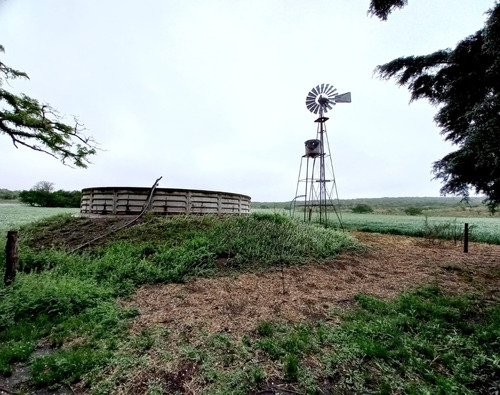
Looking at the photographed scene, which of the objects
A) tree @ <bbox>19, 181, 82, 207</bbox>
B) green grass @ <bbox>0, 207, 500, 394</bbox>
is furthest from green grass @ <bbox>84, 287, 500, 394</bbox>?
tree @ <bbox>19, 181, 82, 207</bbox>

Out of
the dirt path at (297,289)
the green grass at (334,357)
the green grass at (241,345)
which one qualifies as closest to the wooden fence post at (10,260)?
the green grass at (241,345)

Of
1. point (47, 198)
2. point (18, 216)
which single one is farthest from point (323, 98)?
point (47, 198)

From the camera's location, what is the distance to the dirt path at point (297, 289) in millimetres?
3135

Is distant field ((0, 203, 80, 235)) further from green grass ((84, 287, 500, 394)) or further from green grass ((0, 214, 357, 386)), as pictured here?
green grass ((84, 287, 500, 394))

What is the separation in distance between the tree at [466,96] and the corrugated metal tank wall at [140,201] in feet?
21.6

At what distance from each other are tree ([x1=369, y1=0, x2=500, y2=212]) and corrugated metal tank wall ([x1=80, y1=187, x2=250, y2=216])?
21.6 ft

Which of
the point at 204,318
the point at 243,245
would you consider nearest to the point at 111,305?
the point at 204,318

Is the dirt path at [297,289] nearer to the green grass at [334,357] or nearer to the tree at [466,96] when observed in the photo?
the green grass at [334,357]

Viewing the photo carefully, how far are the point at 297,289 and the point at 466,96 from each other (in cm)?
529

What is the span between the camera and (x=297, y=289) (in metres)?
4.16

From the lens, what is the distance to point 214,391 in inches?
74.1

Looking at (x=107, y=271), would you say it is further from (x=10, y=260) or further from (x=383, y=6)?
(x=383, y=6)

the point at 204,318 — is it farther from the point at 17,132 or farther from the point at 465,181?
the point at 17,132

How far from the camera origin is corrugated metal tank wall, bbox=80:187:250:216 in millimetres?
Result: 7676
